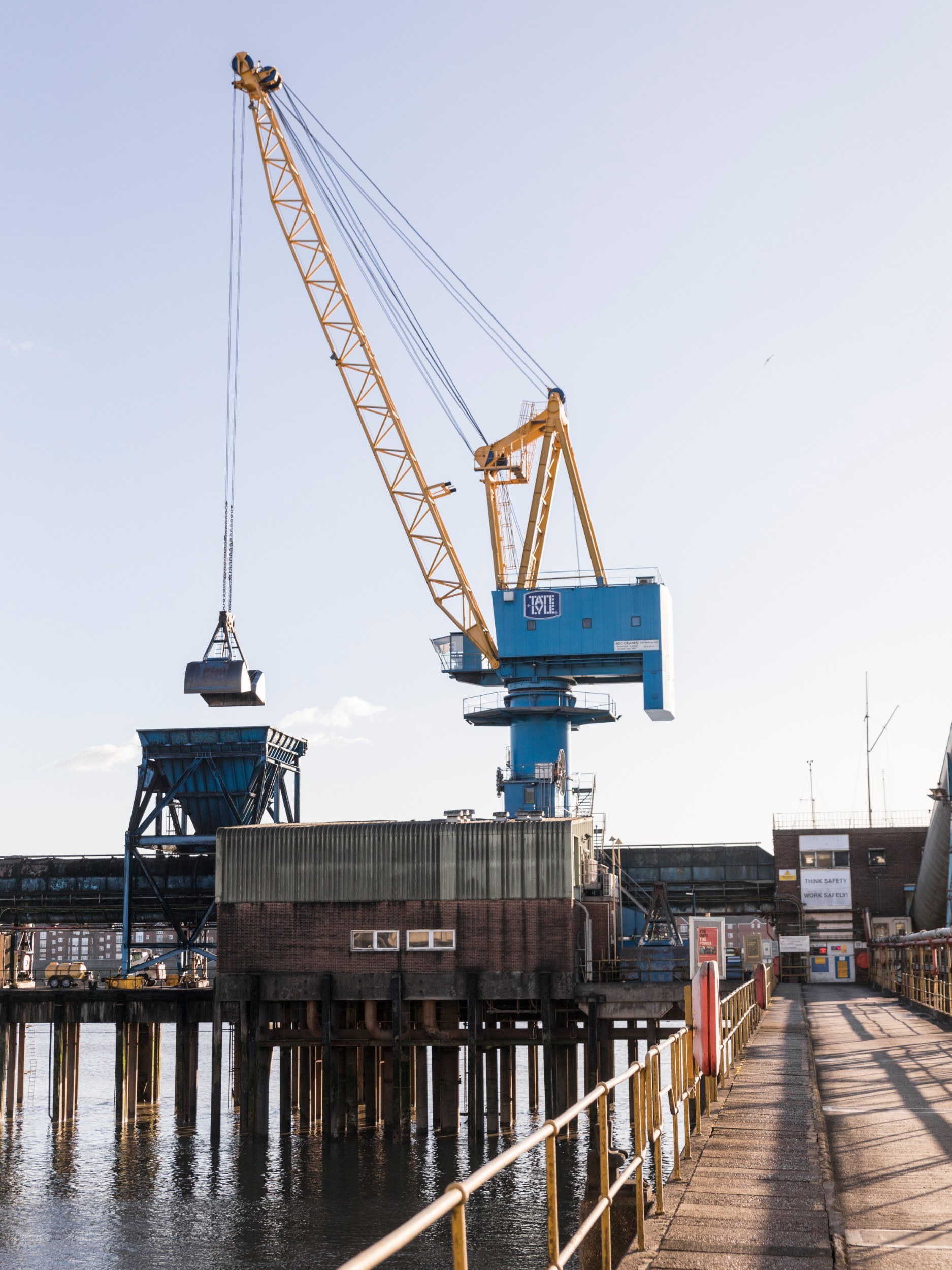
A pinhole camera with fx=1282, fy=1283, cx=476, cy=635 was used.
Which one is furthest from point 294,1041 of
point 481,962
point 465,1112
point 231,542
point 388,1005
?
point 231,542

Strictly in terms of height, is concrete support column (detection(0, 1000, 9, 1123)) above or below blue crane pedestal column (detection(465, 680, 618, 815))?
below

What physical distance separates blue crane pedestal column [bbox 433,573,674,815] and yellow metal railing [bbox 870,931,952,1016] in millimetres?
16997

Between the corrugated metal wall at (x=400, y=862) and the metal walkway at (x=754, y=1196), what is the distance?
2184 centimetres

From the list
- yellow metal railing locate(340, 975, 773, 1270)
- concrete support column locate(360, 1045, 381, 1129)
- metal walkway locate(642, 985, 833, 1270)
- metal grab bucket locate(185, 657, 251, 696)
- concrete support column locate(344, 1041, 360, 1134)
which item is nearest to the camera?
yellow metal railing locate(340, 975, 773, 1270)

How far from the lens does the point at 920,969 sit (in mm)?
52500

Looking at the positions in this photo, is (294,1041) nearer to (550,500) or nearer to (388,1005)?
(388,1005)

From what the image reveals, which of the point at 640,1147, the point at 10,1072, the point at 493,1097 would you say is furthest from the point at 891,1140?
the point at 10,1072

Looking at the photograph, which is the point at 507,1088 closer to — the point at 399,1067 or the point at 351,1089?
the point at 351,1089

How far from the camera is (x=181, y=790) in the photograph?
192 feet

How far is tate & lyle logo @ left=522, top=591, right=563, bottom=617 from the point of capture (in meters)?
66.9

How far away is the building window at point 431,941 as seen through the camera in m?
43.2

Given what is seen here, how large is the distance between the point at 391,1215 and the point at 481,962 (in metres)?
11.7

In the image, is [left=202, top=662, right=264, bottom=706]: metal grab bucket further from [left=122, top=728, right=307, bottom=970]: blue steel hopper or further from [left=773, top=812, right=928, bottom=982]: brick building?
[left=773, top=812, right=928, bottom=982]: brick building

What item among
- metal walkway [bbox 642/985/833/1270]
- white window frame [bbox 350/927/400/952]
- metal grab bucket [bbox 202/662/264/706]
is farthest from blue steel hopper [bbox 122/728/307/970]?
metal walkway [bbox 642/985/833/1270]
